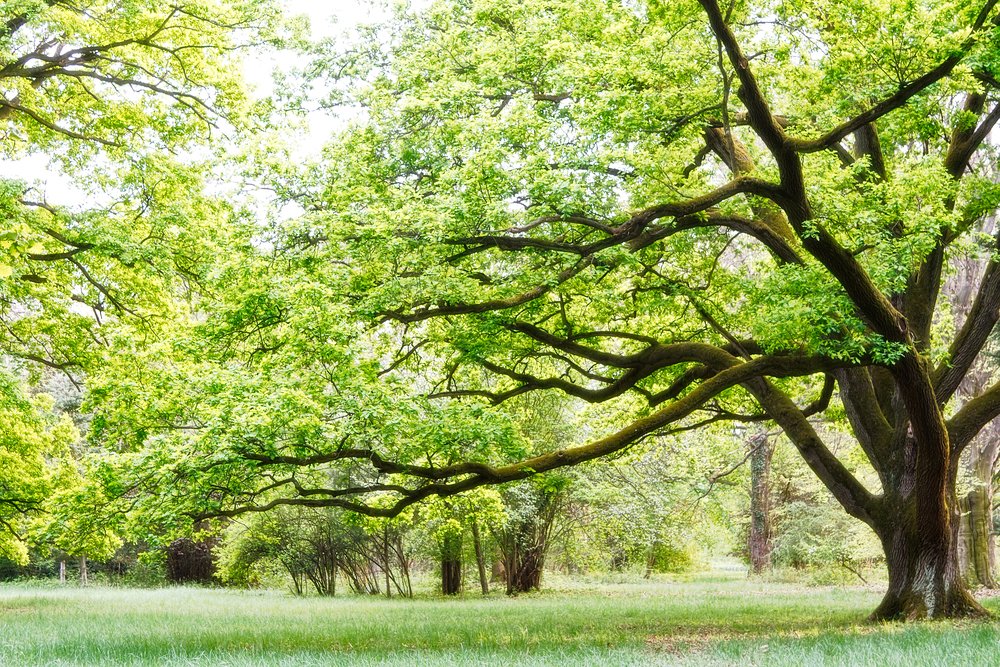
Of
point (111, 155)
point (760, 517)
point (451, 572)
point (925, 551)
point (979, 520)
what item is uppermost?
point (111, 155)

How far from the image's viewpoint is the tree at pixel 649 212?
9.58 metres

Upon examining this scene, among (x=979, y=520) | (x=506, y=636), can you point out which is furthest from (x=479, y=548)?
(x=506, y=636)

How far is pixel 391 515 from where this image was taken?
11711mm

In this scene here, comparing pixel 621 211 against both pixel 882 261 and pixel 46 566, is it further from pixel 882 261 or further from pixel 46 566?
pixel 46 566

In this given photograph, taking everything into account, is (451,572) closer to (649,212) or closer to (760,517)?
(760,517)

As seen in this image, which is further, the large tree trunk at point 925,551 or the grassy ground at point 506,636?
the large tree trunk at point 925,551

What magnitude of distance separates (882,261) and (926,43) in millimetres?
Answer: 2719

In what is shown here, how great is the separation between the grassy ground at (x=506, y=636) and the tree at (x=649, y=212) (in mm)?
1857

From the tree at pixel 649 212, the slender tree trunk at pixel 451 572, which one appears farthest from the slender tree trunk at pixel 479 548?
the tree at pixel 649 212

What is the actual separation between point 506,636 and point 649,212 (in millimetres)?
5782

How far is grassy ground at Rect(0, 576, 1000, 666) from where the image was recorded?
7.78m

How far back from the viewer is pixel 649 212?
32.8ft

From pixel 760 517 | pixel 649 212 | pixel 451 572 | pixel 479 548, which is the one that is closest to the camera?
pixel 649 212

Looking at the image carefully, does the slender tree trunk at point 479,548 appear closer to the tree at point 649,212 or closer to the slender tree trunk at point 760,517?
the slender tree trunk at point 760,517
